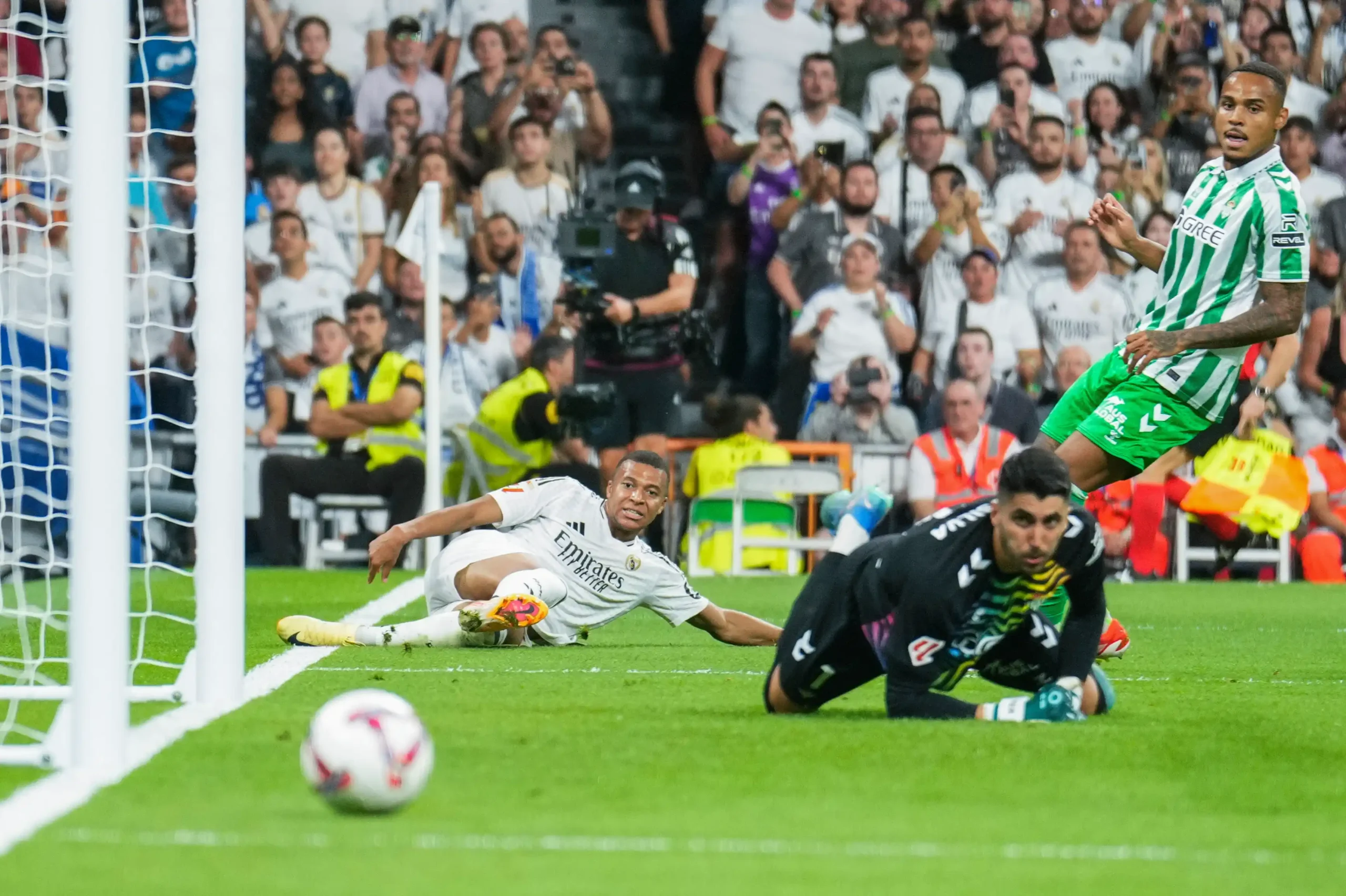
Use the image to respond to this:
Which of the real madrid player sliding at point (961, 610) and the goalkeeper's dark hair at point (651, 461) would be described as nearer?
the real madrid player sliding at point (961, 610)

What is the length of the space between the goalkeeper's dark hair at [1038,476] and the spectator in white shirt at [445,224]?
9.93 metres

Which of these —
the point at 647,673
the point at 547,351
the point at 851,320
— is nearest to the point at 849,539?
the point at 647,673

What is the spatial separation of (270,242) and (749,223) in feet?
11.7

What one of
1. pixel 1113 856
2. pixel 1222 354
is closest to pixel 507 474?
pixel 1222 354

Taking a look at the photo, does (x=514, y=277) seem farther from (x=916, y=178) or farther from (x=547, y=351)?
(x=916, y=178)

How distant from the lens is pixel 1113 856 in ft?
12.2

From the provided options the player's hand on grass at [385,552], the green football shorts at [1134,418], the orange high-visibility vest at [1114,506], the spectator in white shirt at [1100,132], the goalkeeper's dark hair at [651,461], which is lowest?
the orange high-visibility vest at [1114,506]

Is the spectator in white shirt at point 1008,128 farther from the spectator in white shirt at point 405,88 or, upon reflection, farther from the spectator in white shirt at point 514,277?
the spectator in white shirt at point 405,88

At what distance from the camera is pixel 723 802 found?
14.1ft

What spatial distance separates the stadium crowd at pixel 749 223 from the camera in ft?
46.0

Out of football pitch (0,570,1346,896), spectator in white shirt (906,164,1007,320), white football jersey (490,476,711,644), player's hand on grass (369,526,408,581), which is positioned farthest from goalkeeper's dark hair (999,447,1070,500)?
spectator in white shirt (906,164,1007,320)

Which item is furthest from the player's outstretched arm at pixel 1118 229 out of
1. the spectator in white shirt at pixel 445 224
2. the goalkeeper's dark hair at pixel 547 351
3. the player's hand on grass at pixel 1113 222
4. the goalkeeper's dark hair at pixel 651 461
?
the spectator in white shirt at pixel 445 224

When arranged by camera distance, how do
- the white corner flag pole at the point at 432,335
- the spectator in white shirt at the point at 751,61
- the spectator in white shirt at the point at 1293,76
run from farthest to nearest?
the spectator in white shirt at the point at 1293,76
the spectator in white shirt at the point at 751,61
the white corner flag pole at the point at 432,335

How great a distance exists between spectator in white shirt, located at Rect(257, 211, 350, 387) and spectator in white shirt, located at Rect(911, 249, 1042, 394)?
4413mm
